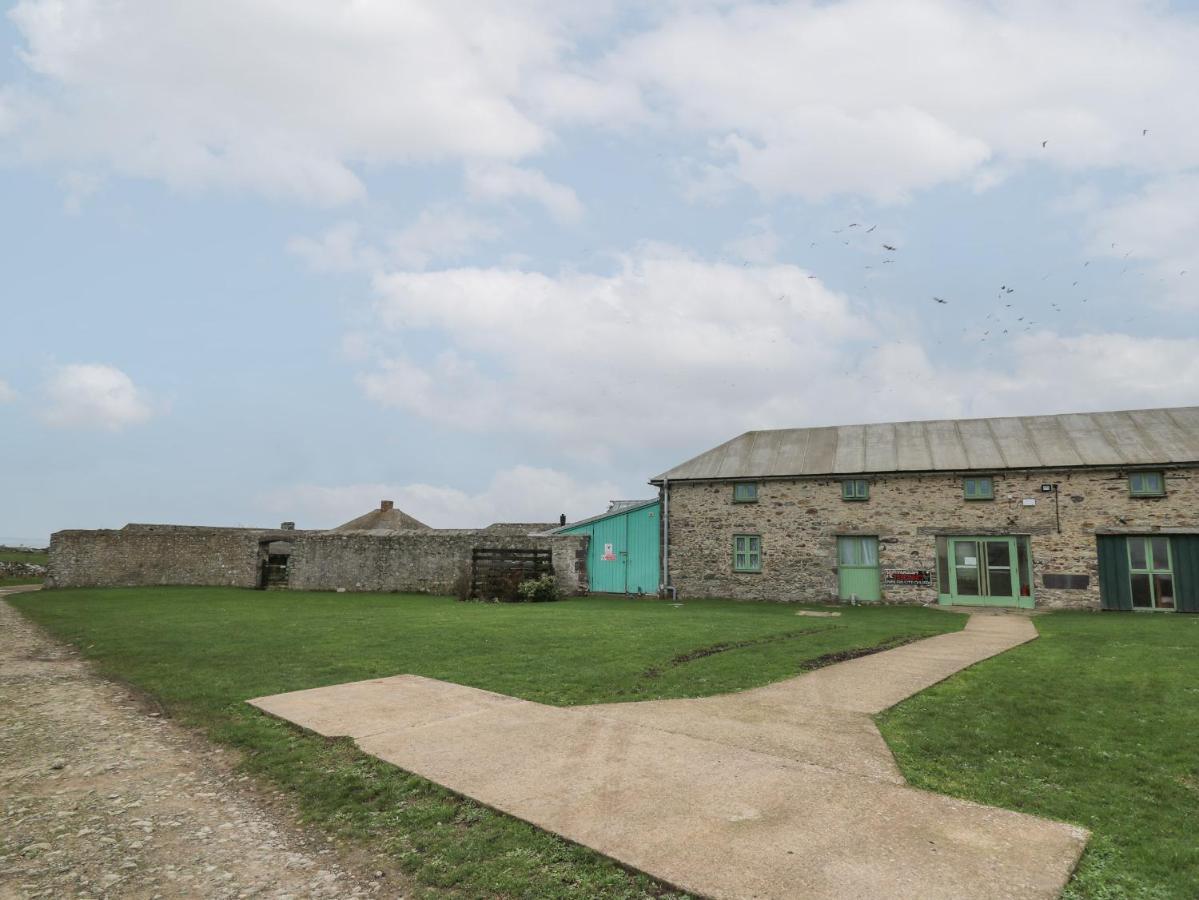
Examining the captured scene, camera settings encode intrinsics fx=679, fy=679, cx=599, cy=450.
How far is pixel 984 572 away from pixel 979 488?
255 centimetres

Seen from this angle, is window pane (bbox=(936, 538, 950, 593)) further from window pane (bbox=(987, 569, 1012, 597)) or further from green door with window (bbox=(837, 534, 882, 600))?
green door with window (bbox=(837, 534, 882, 600))

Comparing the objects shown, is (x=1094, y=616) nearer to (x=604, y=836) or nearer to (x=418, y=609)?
(x=418, y=609)

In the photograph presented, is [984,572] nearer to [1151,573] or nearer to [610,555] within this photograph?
[1151,573]

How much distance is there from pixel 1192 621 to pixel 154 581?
1375 inches

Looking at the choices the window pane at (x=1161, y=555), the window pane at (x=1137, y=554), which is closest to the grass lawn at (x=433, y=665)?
the window pane at (x=1137, y=554)

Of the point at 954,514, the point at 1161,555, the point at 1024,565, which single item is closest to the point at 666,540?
the point at 954,514

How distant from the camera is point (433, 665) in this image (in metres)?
8.76

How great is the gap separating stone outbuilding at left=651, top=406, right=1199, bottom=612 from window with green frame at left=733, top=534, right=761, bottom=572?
36 millimetres

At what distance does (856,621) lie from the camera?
15461mm

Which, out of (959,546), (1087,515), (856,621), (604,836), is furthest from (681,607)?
(604,836)

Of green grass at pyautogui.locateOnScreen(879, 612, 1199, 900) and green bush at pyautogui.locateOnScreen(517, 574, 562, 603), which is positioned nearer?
green grass at pyautogui.locateOnScreen(879, 612, 1199, 900)

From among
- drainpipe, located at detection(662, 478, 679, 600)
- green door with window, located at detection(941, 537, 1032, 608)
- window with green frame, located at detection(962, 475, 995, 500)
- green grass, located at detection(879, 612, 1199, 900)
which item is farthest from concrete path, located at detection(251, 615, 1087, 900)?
drainpipe, located at detection(662, 478, 679, 600)

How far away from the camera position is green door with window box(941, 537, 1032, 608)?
66.6 feet

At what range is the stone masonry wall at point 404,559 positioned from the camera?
24.4 m
